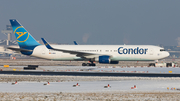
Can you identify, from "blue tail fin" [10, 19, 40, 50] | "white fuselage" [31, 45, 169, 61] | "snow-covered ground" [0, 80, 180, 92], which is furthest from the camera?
"blue tail fin" [10, 19, 40, 50]

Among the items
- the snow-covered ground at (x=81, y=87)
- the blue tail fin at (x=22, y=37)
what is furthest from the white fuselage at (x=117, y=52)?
the snow-covered ground at (x=81, y=87)

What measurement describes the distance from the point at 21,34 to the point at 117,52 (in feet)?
66.9

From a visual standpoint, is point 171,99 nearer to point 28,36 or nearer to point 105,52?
point 105,52

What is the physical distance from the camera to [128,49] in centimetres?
5647

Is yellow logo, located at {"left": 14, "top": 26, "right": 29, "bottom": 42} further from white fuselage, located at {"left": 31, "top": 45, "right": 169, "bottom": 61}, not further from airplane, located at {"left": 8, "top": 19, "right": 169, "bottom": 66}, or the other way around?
white fuselage, located at {"left": 31, "top": 45, "right": 169, "bottom": 61}

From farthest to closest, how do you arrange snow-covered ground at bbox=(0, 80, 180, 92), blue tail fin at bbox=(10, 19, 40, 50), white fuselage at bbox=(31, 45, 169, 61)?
1. blue tail fin at bbox=(10, 19, 40, 50)
2. white fuselage at bbox=(31, 45, 169, 61)
3. snow-covered ground at bbox=(0, 80, 180, 92)

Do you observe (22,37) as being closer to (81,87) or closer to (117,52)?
(117,52)

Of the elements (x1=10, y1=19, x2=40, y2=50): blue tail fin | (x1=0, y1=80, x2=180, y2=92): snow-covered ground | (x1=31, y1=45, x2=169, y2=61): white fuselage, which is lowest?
(x1=0, y1=80, x2=180, y2=92): snow-covered ground

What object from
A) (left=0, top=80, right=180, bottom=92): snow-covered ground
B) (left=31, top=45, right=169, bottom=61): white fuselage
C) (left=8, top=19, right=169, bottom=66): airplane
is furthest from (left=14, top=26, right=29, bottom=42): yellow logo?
(left=0, top=80, right=180, bottom=92): snow-covered ground

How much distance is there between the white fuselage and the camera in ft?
185

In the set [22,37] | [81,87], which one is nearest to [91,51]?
[22,37]

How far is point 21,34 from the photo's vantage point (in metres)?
60.2

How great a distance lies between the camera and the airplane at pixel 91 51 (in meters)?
56.3

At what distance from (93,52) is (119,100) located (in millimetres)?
40959
